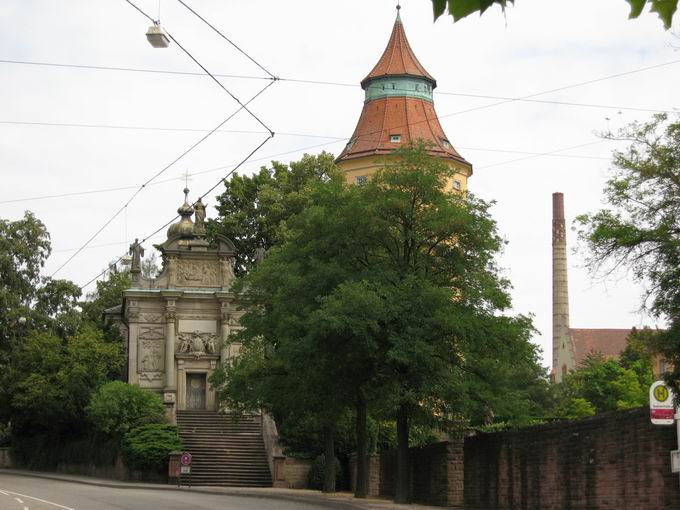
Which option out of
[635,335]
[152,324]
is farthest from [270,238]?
[635,335]

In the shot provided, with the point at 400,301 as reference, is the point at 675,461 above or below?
below

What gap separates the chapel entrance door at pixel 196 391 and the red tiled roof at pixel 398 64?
32.2 metres

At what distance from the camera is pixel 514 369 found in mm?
31938

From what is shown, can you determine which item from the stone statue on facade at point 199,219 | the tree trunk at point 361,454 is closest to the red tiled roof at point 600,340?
the stone statue on facade at point 199,219

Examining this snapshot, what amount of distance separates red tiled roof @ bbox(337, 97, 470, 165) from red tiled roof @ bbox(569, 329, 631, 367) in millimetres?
39927

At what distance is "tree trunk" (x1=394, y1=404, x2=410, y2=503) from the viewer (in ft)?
101

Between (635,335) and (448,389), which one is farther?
(448,389)

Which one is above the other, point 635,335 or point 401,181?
point 401,181

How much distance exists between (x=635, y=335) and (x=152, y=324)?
129 ft

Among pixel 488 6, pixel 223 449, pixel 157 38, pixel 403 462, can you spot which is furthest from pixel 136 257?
pixel 488 6

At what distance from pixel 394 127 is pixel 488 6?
76484 millimetres

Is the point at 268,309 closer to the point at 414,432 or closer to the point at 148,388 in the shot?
the point at 414,432

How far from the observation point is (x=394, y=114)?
80.8 m

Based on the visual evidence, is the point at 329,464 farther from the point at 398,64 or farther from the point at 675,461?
the point at 398,64
